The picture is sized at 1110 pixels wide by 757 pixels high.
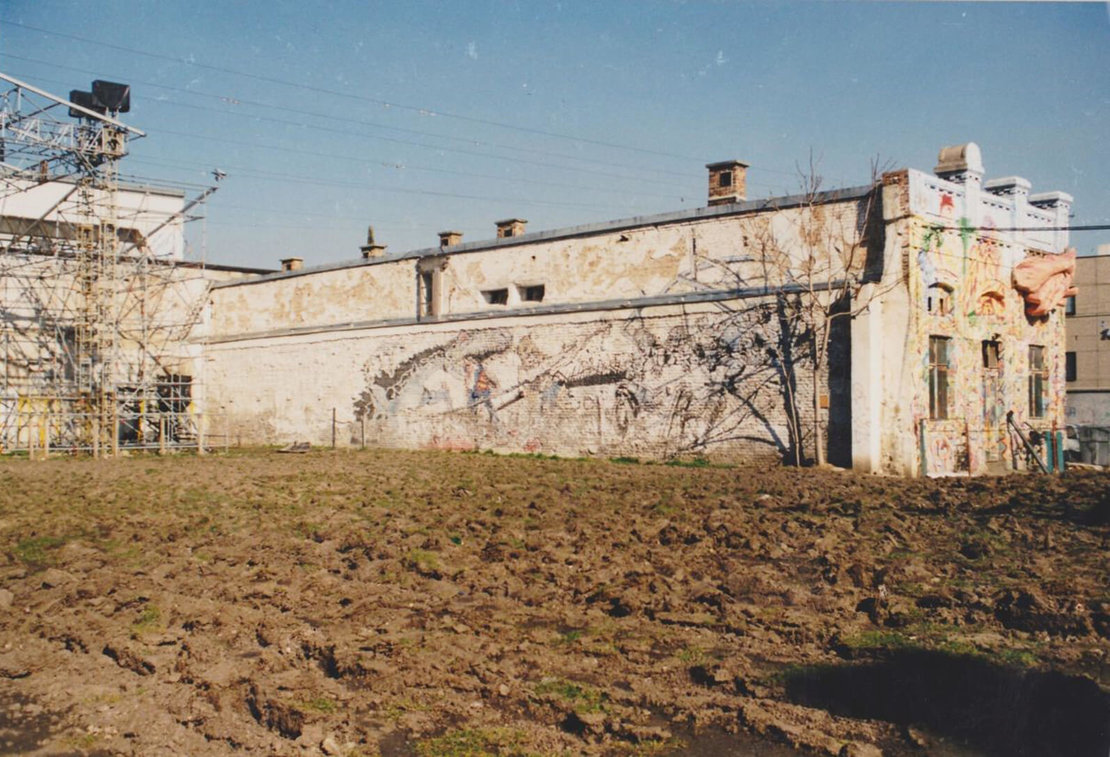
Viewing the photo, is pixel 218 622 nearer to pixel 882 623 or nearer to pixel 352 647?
pixel 352 647

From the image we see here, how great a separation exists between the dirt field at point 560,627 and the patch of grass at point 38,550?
0.04m

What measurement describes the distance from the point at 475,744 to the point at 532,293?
62.0 ft

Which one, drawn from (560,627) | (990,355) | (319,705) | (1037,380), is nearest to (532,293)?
(990,355)

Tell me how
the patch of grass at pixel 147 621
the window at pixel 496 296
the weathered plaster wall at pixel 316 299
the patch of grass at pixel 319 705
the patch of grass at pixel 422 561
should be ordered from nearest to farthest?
Result: the patch of grass at pixel 319 705 < the patch of grass at pixel 147 621 < the patch of grass at pixel 422 561 < the window at pixel 496 296 < the weathered plaster wall at pixel 316 299

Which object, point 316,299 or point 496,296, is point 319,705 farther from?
point 316,299

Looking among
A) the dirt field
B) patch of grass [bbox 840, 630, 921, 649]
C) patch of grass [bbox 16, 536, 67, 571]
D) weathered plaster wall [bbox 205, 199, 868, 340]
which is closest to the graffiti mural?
weathered plaster wall [bbox 205, 199, 868, 340]

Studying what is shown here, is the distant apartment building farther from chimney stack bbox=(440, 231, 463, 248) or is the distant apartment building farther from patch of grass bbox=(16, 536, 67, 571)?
patch of grass bbox=(16, 536, 67, 571)

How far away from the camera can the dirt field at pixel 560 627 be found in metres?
4.67

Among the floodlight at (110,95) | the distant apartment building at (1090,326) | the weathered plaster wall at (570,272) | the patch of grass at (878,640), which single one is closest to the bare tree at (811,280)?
the weathered plaster wall at (570,272)

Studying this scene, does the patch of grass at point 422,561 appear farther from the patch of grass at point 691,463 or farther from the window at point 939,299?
the window at point 939,299

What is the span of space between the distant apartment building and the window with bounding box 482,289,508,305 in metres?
23.4

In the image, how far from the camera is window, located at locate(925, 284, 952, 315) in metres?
17.6

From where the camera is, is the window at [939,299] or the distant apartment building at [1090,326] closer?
the window at [939,299]

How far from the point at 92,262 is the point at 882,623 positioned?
79.2 feet
